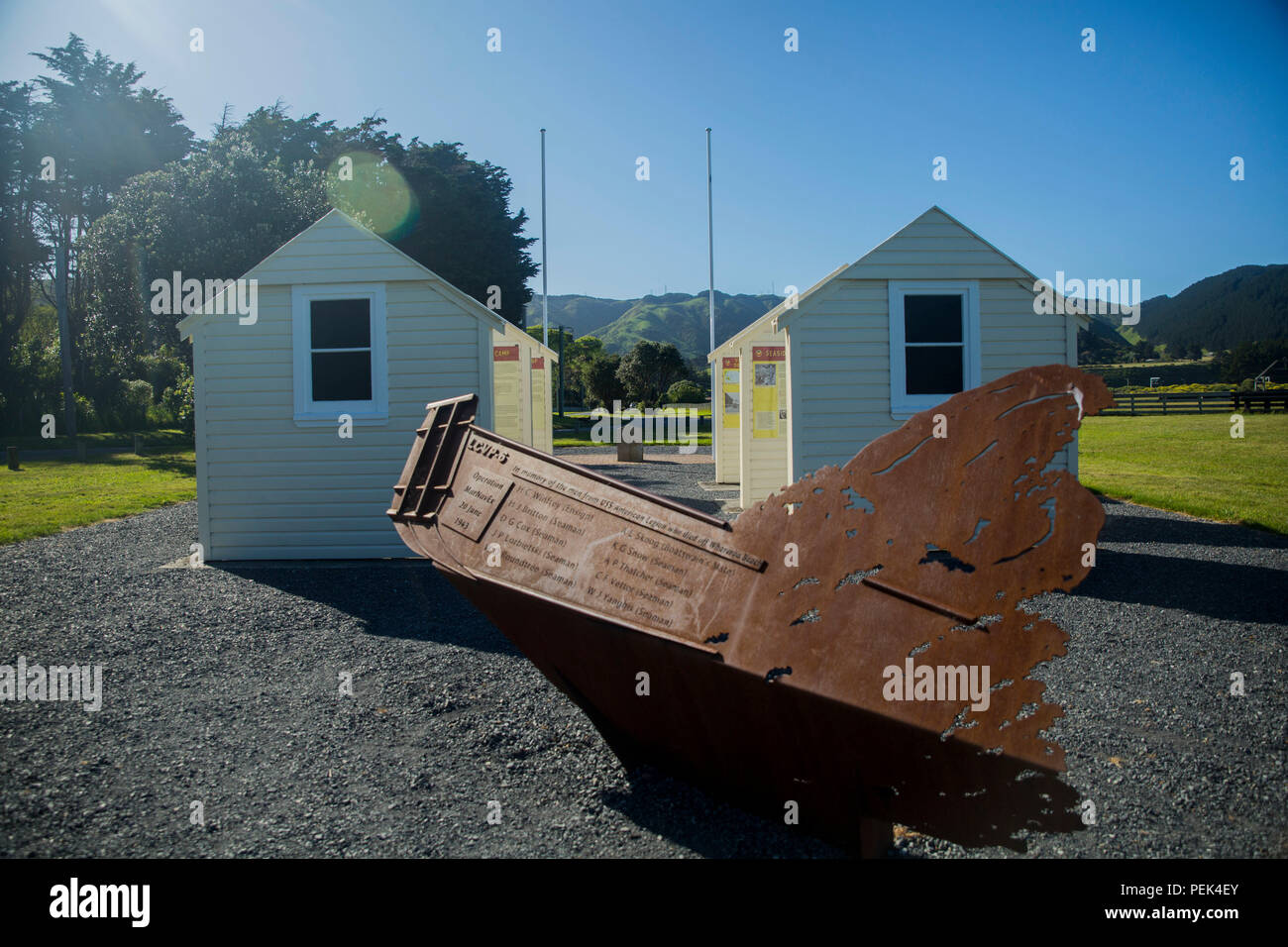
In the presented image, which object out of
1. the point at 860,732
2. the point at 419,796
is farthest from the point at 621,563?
the point at 419,796

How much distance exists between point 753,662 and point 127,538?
12.3 metres

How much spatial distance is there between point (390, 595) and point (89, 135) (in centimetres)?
4198

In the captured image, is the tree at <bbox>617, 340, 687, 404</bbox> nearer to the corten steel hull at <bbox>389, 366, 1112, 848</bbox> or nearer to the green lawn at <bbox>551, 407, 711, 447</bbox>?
the green lawn at <bbox>551, 407, 711, 447</bbox>

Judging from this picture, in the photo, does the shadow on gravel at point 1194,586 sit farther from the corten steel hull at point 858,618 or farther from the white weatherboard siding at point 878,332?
the corten steel hull at point 858,618

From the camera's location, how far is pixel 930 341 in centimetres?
962

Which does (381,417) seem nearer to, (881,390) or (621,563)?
(881,390)

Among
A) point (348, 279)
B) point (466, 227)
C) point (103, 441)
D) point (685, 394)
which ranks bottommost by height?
point (103, 441)

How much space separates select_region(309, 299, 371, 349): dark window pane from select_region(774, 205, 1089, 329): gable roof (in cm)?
541

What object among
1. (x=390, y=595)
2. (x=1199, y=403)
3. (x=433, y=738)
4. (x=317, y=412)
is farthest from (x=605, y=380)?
(x=433, y=738)

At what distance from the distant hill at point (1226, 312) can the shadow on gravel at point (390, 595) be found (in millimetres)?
103403

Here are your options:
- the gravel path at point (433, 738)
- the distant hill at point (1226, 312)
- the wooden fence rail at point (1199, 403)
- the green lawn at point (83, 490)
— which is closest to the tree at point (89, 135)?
the green lawn at point (83, 490)

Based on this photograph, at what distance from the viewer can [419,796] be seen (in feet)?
11.8

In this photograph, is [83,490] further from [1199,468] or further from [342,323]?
[1199,468]

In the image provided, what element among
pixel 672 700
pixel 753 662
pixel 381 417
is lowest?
pixel 672 700
